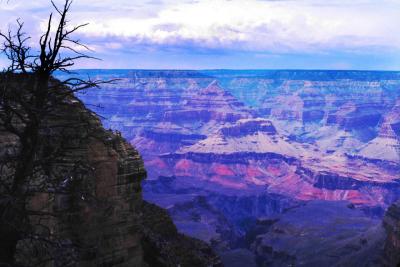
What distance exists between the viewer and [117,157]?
21625mm

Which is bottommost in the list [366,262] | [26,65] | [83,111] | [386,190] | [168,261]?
[386,190]

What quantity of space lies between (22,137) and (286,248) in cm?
8474

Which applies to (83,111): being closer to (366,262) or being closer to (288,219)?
(366,262)

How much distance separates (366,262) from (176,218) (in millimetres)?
50992

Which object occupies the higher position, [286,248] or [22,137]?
[22,137]

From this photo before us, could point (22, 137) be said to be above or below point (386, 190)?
above

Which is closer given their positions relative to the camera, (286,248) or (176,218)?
(286,248)

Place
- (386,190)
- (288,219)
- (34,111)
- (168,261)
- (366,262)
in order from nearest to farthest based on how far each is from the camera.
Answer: (34,111) < (168,261) < (366,262) < (288,219) < (386,190)

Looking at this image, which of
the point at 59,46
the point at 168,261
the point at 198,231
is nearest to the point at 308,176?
the point at 198,231

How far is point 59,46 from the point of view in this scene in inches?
399

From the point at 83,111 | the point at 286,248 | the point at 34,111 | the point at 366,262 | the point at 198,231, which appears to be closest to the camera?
the point at 34,111

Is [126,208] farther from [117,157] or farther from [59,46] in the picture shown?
[59,46]

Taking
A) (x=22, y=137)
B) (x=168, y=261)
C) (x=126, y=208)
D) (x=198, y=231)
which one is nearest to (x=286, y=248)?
(x=198, y=231)

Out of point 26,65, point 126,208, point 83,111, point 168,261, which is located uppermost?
point 26,65
